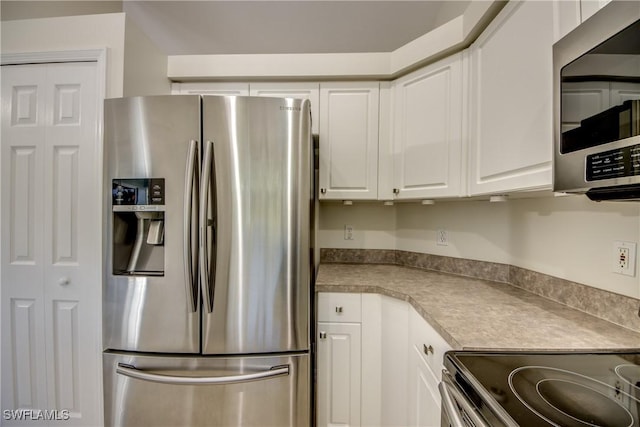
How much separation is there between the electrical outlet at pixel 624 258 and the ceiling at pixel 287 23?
71.1 inches

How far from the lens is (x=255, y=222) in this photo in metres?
1.17

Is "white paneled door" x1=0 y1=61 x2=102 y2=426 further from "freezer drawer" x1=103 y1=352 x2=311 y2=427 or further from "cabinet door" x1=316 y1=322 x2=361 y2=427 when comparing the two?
"cabinet door" x1=316 y1=322 x2=361 y2=427

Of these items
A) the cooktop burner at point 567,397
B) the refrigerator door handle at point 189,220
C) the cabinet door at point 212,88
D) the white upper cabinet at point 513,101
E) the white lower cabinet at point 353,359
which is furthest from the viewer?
the cabinet door at point 212,88

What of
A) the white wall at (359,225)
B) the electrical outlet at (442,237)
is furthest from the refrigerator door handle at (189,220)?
the electrical outlet at (442,237)

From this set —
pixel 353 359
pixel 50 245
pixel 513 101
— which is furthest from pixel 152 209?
pixel 513 101

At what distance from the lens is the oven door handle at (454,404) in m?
0.55

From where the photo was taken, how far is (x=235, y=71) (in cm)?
169

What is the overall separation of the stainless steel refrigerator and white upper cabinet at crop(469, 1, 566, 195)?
0.83 m

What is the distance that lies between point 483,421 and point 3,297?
222 centimetres

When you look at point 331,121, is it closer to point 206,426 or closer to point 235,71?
point 235,71

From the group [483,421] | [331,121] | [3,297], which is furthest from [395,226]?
[3,297]

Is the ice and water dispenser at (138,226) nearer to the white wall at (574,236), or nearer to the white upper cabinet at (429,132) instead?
the white upper cabinet at (429,132)

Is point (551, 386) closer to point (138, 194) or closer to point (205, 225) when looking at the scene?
point (205, 225)

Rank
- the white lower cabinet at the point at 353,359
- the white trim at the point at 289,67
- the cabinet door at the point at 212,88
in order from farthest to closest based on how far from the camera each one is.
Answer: the cabinet door at the point at 212,88 < the white trim at the point at 289,67 < the white lower cabinet at the point at 353,359
